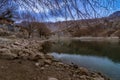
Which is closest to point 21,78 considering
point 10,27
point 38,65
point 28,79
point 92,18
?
point 28,79

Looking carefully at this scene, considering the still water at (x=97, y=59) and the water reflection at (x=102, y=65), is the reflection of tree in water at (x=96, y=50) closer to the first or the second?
the still water at (x=97, y=59)

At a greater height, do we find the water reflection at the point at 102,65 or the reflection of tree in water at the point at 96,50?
the water reflection at the point at 102,65

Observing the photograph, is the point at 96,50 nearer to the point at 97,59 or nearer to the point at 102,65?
the point at 97,59

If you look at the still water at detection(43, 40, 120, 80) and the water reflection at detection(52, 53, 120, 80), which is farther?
the still water at detection(43, 40, 120, 80)

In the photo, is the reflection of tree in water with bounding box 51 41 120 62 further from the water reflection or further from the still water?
the water reflection

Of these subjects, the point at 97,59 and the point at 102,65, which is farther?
the point at 97,59

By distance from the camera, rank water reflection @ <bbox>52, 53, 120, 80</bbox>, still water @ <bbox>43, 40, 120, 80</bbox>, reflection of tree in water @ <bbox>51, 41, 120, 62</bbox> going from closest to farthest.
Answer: water reflection @ <bbox>52, 53, 120, 80</bbox>, still water @ <bbox>43, 40, 120, 80</bbox>, reflection of tree in water @ <bbox>51, 41, 120, 62</bbox>

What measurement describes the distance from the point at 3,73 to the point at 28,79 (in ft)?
2.96

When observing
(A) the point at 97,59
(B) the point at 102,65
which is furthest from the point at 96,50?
(B) the point at 102,65

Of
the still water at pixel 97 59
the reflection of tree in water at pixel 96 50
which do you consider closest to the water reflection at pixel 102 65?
the still water at pixel 97 59

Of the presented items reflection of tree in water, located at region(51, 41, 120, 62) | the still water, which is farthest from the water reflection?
reflection of tree in water, located at region(51, 41, 120, 62)

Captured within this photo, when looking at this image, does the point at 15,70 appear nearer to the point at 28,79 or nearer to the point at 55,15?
the point at 28,79

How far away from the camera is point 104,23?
14.0 ft

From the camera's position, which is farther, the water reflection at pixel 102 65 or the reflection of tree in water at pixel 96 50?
the reflection of tree in water at pixel 96 50
